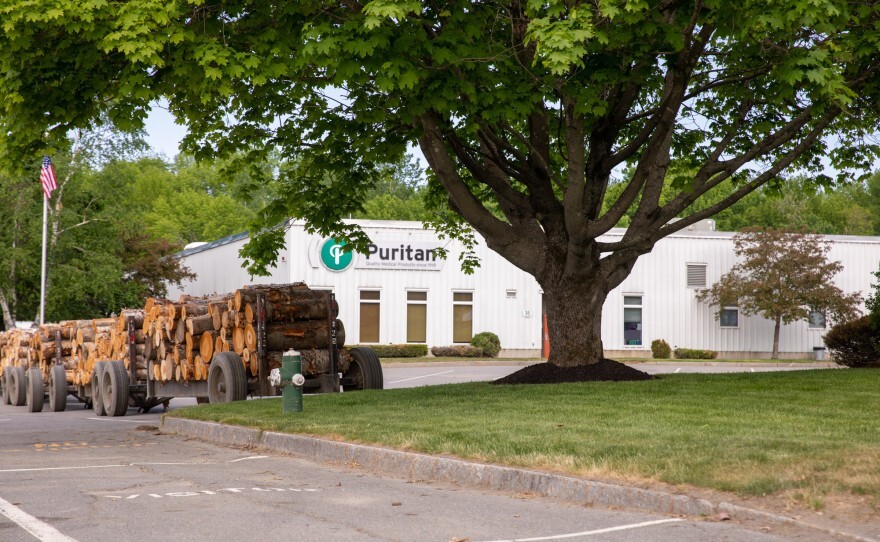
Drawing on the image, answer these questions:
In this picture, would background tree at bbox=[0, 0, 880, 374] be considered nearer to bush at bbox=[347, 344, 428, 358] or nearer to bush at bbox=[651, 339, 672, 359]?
bush at bbox=[347, 344, 428, 358]

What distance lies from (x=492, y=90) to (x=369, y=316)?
29.4m

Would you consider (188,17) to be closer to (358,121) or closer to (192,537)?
(358,121)

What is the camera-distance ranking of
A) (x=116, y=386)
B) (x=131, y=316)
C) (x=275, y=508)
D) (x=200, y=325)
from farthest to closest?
(x=131, y=316)
(x=116, y=386)
(x=200, y=325)
(x=275, y=508)

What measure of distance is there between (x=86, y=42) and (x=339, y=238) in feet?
25.3

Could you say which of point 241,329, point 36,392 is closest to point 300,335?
point 241,329

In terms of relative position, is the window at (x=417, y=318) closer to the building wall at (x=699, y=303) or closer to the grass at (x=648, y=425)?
the building wall at (x=699, y=303)

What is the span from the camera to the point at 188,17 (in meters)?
13.9

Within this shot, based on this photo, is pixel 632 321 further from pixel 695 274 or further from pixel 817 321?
pixel 817 321

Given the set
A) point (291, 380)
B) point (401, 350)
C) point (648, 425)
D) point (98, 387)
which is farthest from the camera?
point (401, 350)

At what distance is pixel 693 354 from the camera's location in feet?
144

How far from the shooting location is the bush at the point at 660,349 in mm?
43875

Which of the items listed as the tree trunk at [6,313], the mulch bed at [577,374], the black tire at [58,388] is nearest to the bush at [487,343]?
the tree trunk at [6,313]

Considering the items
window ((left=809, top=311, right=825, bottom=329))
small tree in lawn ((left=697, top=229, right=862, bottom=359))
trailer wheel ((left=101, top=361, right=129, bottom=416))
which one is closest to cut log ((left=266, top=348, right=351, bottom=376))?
trailer wheel ((left=101, top=361, right=129, bottom=416))

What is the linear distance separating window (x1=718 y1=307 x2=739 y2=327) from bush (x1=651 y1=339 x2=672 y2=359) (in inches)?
126
